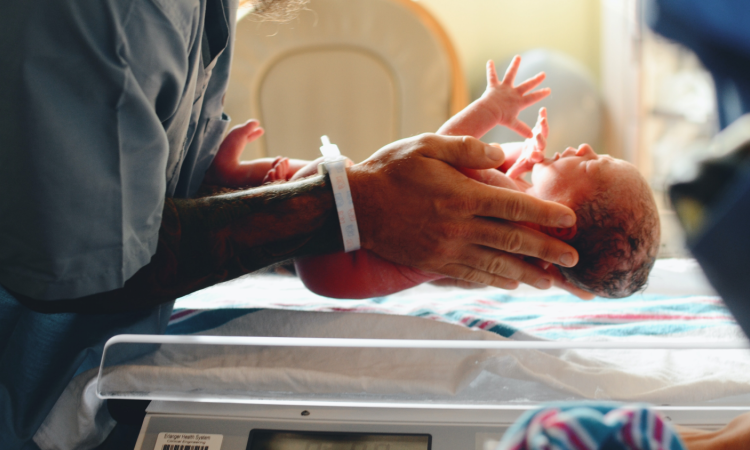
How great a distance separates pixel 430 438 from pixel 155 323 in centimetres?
50

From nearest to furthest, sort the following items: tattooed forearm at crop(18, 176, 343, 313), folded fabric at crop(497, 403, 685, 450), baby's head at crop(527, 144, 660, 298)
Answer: folded fabric at crop(497, 403, 685, 450), tattooed forearm at crop(18, 176, 343, 313), baby's head at crop(527, 144, 660, 298)

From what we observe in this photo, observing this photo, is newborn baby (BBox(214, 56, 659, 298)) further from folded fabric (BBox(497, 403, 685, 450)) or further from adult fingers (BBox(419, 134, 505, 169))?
folded fabric (BBox(497, 403, 685, 450))

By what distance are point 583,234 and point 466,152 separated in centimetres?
26

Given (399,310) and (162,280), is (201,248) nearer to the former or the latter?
(162,280)

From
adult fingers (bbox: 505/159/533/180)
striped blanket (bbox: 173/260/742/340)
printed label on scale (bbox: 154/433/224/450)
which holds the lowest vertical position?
striped blanket (bbox: 173/260/742/340)

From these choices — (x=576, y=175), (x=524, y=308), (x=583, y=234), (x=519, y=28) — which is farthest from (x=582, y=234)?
(x=519, y=28)

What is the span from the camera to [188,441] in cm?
67

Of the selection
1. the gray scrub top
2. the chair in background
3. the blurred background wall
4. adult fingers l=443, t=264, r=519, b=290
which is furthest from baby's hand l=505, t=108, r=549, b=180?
the blurred background wall

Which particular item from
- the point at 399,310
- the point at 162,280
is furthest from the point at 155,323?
the point at 399,310

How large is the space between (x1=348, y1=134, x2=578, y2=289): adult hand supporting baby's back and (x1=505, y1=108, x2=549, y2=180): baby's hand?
0.17 m

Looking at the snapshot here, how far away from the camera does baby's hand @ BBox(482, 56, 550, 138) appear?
3.59 feet

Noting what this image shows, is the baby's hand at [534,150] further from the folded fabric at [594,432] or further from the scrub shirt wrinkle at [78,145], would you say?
the folded fabric at [594,432]

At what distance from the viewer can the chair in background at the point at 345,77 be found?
5.54ft

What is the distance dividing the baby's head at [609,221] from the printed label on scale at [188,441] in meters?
0.64
